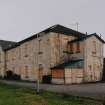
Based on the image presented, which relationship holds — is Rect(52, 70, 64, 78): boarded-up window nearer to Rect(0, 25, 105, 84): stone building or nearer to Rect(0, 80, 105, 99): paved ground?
Rect(0, 25, 105, 84): stone building

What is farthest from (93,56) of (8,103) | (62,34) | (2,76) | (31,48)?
Result: (8,103)

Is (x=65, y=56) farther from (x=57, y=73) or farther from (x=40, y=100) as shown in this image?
(x=40, y=100)

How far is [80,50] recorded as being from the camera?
40.2 metres

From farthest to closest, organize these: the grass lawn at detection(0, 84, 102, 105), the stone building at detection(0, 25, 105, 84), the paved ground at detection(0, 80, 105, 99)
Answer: the stone building at detection(0, 25, 105, 84)
the paved ground at detection(0, 80, 105, 99)
the grass lawn at detection(0, 84, 102, 105)

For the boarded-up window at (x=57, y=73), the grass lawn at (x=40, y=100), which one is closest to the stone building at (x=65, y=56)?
the boarded-up window at (x=57, y=73)

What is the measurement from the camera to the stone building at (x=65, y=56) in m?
37.8

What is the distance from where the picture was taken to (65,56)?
139 ft

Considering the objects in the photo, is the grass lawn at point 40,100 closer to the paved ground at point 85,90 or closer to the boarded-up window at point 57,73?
the paved ground at point 85,90

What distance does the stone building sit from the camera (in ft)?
124

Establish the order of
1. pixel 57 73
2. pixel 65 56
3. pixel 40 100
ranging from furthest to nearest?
pixel 65 56 → pixel 57 73 → pixel 40 100

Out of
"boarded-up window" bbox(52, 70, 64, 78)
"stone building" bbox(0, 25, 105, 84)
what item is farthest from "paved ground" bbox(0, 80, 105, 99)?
"stone building" bbox(0, 25, 105, 84)

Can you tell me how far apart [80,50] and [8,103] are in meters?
25.5

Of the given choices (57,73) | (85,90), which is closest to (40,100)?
(85,90)

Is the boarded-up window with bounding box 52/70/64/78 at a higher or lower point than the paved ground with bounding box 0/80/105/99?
higher
